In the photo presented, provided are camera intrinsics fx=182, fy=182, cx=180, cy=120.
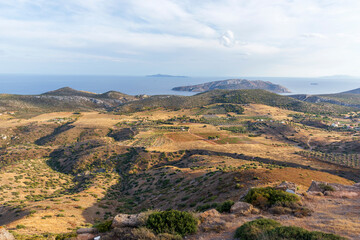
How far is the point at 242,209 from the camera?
11.8 metres

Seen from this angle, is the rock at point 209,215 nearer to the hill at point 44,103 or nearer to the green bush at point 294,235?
the green bush at point 294,235

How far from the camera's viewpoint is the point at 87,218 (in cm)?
1992

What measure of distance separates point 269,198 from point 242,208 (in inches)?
83.8

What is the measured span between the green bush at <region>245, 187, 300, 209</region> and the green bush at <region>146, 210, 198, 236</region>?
16.3ft

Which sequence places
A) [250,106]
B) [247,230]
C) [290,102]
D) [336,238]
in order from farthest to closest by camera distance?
[290,102] < [250,106] < [247,230] < [336,238]

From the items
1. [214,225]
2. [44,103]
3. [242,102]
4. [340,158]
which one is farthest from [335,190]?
[44,103]

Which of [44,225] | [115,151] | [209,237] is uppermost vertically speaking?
[209,237]

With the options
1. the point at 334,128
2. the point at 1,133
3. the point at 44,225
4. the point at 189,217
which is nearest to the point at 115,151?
the point at 44,225

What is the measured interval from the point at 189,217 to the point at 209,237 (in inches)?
53.6

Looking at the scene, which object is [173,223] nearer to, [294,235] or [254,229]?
[254,229]

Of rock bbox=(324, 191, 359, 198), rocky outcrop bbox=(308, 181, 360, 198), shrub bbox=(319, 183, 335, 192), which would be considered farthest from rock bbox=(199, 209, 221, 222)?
shrub bbox=(319, 183, 335, 192)

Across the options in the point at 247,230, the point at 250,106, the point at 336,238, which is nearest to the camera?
the point at 336,238

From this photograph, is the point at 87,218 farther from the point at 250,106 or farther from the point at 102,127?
the point at 250,106

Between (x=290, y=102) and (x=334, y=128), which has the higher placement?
(x=290, y=102)
